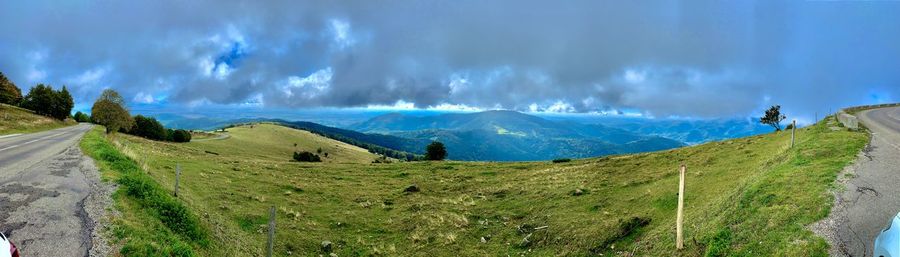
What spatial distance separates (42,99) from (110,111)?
39.1m

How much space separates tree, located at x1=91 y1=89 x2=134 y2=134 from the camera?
212 feet

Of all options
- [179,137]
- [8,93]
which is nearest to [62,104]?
[8,93]

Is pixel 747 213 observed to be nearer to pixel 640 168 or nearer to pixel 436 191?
pixel 640 168

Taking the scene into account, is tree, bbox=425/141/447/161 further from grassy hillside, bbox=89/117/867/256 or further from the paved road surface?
the paved road surface

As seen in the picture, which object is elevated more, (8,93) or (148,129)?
(8,93)

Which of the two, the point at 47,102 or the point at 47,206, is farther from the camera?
the point at 47,102

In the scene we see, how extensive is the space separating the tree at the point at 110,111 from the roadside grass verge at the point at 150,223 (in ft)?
192

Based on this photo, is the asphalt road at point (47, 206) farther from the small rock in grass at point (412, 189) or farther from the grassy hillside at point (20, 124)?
Result: the grassy hillside at point (20, 124)

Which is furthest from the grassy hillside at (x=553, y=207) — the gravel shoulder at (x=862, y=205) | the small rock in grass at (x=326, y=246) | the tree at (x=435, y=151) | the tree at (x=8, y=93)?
the tree at (x=8, y=93)

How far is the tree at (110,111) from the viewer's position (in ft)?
212

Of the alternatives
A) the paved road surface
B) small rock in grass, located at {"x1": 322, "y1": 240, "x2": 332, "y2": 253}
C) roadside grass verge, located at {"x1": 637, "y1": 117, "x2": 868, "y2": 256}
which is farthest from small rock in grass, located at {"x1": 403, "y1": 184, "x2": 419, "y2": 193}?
the paved road surface

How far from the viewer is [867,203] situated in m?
12.8

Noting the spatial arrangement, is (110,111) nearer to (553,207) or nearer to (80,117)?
(553,207)

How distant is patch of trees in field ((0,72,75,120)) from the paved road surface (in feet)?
412
